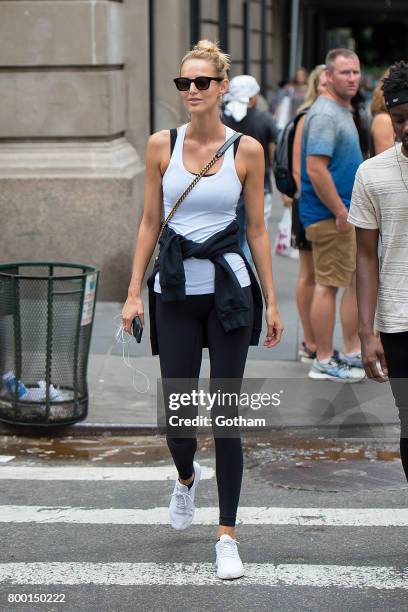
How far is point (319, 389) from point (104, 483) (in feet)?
7.17

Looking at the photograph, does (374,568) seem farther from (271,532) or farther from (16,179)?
(16,179)

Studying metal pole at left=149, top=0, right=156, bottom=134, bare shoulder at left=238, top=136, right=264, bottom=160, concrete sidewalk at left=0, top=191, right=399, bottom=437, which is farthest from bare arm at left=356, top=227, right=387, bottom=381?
metal pole at left=149, top=0, right=156, bottom=134

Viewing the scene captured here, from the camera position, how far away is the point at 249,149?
4.75 metres

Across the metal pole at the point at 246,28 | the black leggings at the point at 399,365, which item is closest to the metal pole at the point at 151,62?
the black leggings at the point at 399,365

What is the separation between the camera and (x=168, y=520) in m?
5.40

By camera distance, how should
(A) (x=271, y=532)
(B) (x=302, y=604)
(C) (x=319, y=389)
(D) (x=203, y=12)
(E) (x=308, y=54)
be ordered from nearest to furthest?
(B) (x=302, y=604) < (A) (x=271, y=532) < (C) (x=319, y=389) < (D) (x=203, y=12) < (E) (x=308, y=54)

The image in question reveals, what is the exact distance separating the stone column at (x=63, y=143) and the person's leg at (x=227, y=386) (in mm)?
5990

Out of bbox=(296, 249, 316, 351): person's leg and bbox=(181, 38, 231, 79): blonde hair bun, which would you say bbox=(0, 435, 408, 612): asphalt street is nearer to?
bbox=(296, 249, 316, 351): person's leg

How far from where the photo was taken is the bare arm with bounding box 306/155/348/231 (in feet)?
24.9

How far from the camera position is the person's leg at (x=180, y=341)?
15.5 ft

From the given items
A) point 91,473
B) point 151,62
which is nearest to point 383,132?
point 91,473

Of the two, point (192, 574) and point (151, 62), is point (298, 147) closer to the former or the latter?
point (192, 574)

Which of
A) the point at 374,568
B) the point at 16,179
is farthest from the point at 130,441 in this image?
the point at 16,179

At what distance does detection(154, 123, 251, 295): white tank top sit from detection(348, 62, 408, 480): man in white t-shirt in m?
0.50
